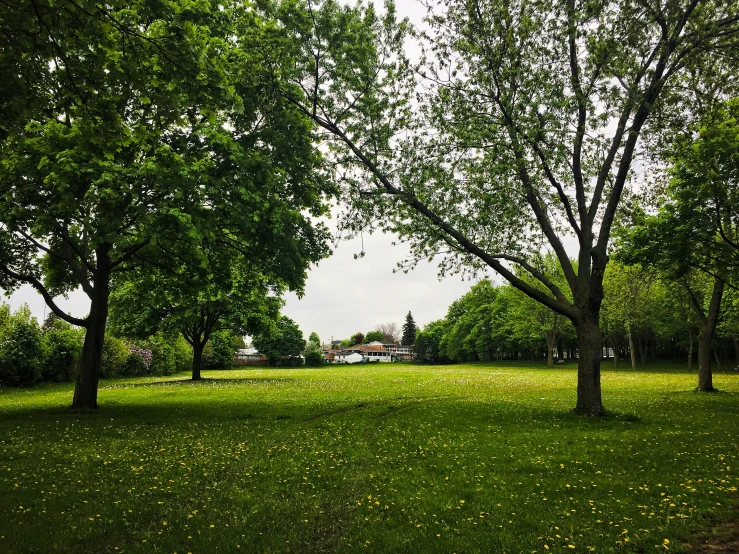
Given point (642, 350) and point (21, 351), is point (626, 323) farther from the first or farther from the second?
point (21, 351)

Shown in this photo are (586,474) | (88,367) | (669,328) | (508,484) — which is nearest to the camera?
(508,484)

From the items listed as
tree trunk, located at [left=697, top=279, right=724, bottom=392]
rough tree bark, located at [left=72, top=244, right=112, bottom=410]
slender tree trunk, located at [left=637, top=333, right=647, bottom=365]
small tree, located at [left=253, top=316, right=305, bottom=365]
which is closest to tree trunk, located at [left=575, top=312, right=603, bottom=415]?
tree trunk, located at [left=697, top=279, right=724, bottom=392]

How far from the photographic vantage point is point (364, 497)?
7.96 m

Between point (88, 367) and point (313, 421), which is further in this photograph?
point (88, 367)

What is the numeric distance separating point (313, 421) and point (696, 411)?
1562 cm

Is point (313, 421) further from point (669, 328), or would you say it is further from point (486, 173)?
point (669, 328)

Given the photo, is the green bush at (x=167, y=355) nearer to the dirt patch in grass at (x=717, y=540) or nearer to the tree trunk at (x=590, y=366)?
the tree trunk at (x=590, y=366)

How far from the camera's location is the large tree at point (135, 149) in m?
8.24

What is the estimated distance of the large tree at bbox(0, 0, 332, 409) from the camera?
8.24 m

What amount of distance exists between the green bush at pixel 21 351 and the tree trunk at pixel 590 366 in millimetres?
37523

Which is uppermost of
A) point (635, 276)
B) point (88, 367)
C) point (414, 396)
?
point (635, 276)

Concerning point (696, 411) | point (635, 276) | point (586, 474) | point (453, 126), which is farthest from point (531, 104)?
point (635, 276)

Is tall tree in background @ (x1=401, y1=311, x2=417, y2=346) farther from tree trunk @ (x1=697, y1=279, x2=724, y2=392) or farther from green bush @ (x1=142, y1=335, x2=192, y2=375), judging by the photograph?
tree trunk @ (x1=697, y1=279, x2=724, y2=392)

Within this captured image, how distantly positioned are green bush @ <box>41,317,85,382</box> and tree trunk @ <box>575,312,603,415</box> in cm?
3918
